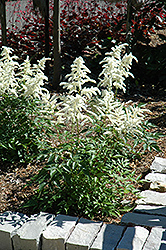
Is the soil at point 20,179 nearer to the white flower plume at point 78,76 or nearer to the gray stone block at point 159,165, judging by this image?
the gray stone block at point 159,165

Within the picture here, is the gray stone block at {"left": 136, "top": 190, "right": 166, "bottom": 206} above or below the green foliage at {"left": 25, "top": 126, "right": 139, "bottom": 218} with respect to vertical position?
below

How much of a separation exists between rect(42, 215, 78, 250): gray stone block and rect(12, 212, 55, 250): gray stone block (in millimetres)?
51

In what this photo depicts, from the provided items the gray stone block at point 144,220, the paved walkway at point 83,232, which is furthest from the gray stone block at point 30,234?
the gray stone block at point 144,220

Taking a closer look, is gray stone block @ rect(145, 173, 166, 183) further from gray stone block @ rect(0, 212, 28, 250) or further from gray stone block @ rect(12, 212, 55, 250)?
gray stone block @ rect(0, 212, 28, 250)

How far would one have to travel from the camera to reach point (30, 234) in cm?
279

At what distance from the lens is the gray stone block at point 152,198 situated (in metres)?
3.24

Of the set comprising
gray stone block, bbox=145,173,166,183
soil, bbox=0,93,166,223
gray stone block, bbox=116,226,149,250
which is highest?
gray stone block, bbox=145,173,166,183

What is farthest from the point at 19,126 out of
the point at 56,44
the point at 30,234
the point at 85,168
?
the point at 56,44

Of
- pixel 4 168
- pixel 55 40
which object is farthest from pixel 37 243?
pixel 55 40

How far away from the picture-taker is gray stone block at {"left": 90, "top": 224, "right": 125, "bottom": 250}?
2.62 meters

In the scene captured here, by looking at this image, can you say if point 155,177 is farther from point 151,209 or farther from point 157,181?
point 151,209

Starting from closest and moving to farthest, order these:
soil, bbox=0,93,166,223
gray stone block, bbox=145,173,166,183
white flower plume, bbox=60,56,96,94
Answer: white flower plume, bbox=60,56,96,94 < soil, bbox=0,93,166,223 < gray stone block, bbox=145,173,166,183

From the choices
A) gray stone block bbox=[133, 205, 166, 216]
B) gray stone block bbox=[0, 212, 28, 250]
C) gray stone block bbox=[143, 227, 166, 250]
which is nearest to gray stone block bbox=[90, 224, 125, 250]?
gray stone block bbox=[143, 227, 166, 250]

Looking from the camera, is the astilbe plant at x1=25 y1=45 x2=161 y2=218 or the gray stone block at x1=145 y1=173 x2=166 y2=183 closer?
the astilbe plant at x1=25 y1=45 x2=161 y2=218
